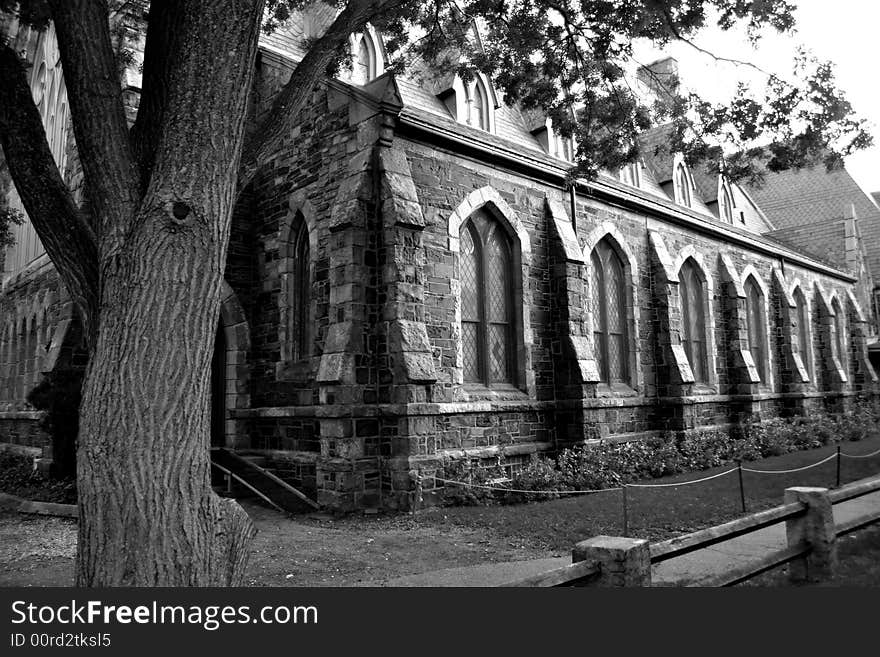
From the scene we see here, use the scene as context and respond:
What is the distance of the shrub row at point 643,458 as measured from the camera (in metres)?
11.4

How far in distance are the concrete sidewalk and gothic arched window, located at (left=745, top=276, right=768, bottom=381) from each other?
1598 centimetres

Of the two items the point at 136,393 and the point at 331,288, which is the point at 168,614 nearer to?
the point at 136,393

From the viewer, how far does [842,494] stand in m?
7.00

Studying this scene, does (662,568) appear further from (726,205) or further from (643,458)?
(726,205)

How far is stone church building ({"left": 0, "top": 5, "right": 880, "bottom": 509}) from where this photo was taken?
1073cm

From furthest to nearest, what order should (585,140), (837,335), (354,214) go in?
(837,335)
(354,214)
(585,140)

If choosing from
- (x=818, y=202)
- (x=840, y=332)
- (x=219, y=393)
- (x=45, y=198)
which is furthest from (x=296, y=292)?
(x=818, y=202)

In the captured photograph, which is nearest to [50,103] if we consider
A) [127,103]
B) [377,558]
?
[127,103]

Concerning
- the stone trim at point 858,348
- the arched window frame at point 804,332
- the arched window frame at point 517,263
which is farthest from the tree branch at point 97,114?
the stone trim at point 858,348

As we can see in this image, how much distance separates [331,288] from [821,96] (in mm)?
7183

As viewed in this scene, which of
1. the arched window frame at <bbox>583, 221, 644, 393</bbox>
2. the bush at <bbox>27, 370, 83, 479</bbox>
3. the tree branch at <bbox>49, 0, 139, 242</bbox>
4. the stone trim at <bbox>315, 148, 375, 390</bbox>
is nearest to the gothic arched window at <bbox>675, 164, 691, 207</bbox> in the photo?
the arched window frame at <bbox>583, 221, 644, 393</bbox>

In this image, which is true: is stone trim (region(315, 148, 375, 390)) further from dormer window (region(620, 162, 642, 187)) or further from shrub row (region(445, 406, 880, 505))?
dormer window (region(620, 162, 642, 187))

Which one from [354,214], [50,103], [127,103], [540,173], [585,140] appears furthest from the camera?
[50,103]

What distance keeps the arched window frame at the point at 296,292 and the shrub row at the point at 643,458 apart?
350cm
